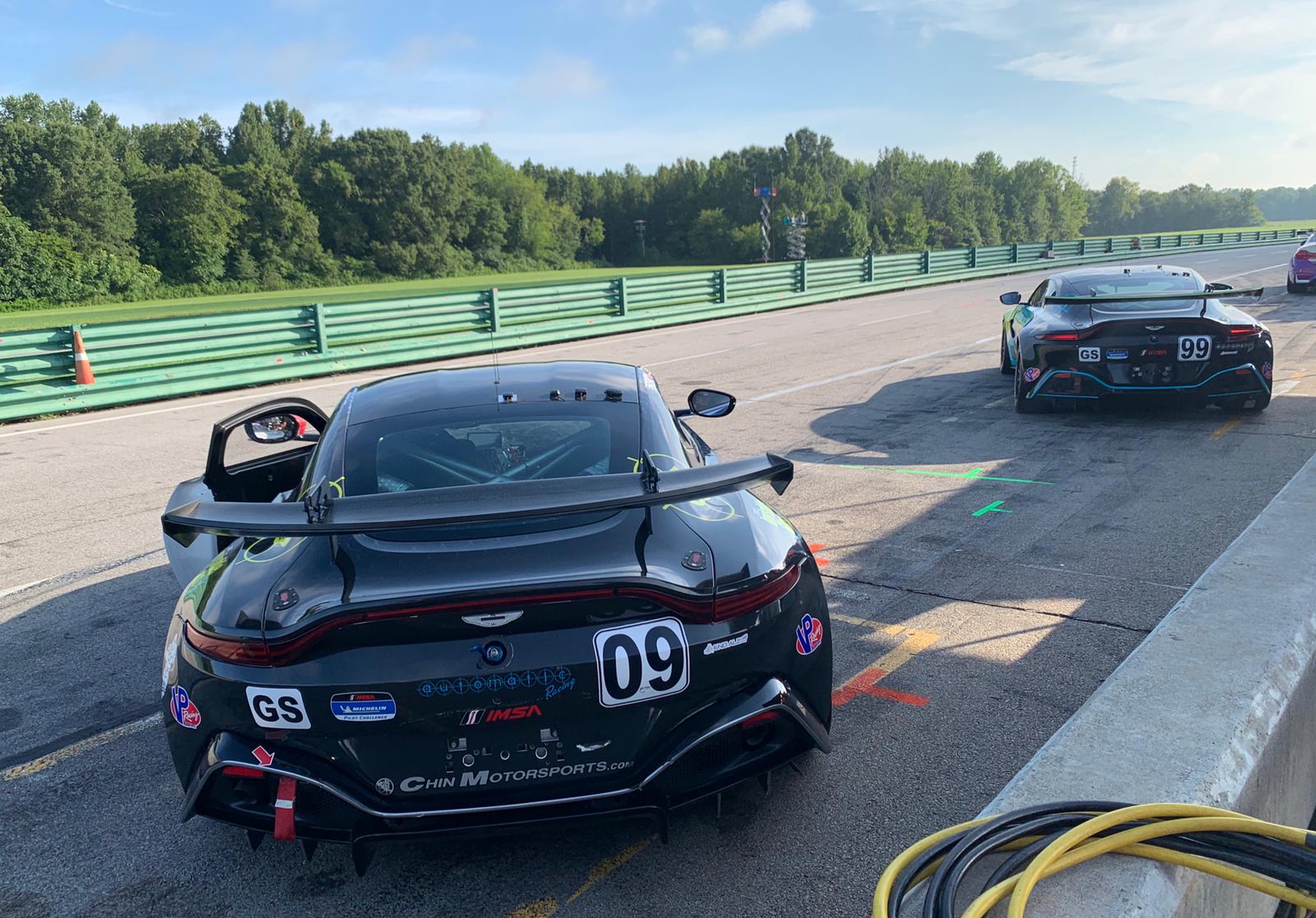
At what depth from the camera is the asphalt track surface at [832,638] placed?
2.79m

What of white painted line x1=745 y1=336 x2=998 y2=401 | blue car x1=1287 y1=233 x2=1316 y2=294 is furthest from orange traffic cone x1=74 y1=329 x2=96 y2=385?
blue car x1=1287 y1=233 x2=1316 y2=294

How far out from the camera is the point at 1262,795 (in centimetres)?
260

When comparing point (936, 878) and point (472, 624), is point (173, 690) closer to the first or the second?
point (472, 624)

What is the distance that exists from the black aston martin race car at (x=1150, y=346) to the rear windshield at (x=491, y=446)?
21.4 ft

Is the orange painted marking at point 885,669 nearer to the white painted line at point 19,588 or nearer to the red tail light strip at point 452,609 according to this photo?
the red tail light strip at point 452,609

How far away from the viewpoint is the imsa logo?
247 centimetres

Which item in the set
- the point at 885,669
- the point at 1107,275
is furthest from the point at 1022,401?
the point at 885,669

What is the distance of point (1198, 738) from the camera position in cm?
254

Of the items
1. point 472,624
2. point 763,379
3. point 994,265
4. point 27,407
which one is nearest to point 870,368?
point 763,379

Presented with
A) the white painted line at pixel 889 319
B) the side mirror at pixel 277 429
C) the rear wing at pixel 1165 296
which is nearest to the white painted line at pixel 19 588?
the side mirror at pixel 277 429

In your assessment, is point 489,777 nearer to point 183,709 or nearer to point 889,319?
point 183,709

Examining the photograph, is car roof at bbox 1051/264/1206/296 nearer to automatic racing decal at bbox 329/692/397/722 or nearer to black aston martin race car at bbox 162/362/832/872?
black aston martin race car at bbox 162/362/832/872

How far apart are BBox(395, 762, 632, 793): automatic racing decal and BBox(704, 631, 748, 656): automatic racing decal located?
403 mm

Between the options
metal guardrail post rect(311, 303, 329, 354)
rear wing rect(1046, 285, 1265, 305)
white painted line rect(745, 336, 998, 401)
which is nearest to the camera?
rear wing rect(1046, 285, 1265, 305)
